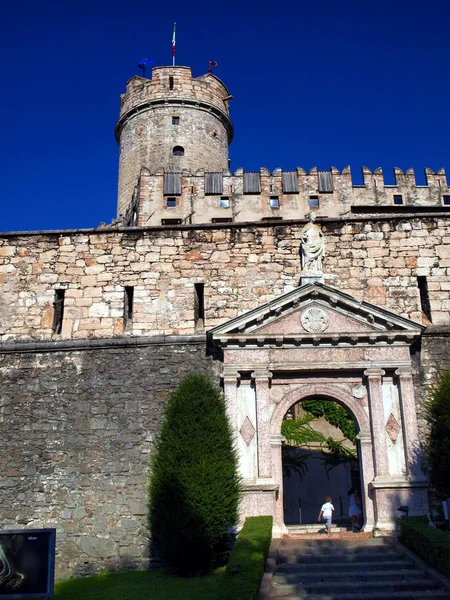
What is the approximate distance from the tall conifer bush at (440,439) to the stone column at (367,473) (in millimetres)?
1186

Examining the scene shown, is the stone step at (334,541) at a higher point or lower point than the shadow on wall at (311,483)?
lower

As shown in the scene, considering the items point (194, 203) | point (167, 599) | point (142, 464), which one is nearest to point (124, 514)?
point (142, 464)

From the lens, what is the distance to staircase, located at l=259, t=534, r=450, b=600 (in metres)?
9.64

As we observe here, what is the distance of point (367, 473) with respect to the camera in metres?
13.4

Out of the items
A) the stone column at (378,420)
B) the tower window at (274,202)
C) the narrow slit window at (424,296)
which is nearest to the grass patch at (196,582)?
the stone column at (378,420)

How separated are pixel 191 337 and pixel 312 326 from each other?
2.58 m

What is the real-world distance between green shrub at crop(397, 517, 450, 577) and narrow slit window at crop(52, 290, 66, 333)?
8.24m

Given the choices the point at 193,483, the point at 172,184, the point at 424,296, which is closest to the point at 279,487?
the point at 193,483

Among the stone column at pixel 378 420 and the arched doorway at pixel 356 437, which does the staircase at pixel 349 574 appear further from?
the stone column at pixel 378 420

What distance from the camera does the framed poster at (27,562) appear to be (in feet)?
29.8

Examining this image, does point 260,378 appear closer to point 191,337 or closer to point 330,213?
point 191,337

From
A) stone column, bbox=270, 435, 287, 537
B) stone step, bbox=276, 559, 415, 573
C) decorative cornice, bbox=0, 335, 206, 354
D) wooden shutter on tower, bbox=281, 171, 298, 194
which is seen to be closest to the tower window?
wooden shutter on tower, bbox=281, 171, 298, 194

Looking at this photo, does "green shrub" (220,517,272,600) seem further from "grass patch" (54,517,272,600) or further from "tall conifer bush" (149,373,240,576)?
"tall conifer bush" (149,373,240,576)

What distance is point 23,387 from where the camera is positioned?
A: 47.4ft
